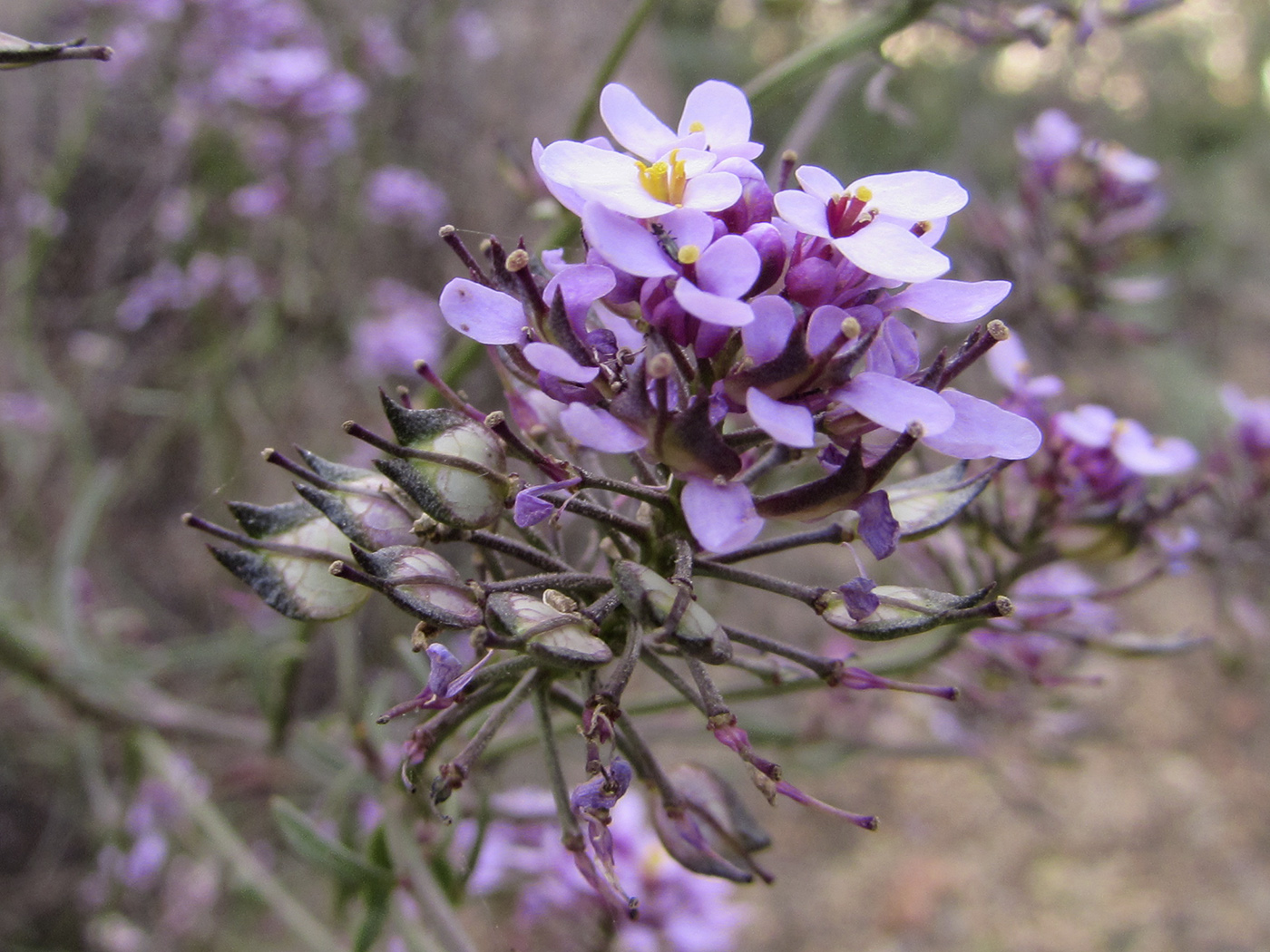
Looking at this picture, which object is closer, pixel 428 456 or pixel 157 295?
pixel 428 456

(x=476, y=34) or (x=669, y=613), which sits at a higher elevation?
(x=669, y=613)

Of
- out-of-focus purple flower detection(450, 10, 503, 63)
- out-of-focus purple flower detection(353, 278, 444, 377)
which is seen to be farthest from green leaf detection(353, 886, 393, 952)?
out-of-focus purple flower detection(450, 10, 503, 63)

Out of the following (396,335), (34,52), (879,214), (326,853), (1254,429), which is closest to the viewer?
(34,52)

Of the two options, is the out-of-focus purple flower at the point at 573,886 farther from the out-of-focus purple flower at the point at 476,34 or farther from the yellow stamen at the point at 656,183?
the out-of-focus purple flower at the point at 476,34

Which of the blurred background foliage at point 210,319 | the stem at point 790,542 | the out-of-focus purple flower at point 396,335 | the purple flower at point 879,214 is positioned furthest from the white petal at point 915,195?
the out-of-focus purple flower at point 396,335

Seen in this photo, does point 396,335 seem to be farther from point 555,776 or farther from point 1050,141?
point 555,776

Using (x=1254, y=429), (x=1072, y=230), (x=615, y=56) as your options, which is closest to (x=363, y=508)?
(x=615, y=56)
